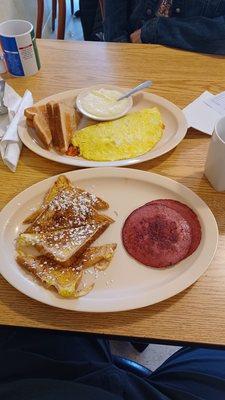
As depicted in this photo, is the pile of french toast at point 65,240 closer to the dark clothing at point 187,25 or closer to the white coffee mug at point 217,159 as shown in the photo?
the white coffee mug at point 217,159

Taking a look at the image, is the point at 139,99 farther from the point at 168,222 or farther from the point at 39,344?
the point at 39,344

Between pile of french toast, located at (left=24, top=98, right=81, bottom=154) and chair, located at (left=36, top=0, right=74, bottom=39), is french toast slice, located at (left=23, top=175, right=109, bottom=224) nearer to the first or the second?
pile of french toast, located at (left=24, top=98, right=81, bottom=154)

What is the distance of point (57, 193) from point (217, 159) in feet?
1.07

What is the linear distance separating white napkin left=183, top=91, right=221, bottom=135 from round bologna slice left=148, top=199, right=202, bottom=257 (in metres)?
0.25

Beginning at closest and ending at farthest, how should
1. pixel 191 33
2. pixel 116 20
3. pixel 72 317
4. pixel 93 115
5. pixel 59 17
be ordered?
pixel 72 317 < pixel 93 115 < pixel 191 33 < pixel 116 20 < pixel 59 17

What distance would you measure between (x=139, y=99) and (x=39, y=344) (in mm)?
661

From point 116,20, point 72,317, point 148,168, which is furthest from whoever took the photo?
point 116,20

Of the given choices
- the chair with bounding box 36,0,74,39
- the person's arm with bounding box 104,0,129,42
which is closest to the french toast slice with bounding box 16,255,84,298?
the person's arm with bounding box 104,0,129,42

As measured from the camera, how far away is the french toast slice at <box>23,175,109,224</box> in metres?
0.70

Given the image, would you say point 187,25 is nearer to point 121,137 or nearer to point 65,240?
point 121,137

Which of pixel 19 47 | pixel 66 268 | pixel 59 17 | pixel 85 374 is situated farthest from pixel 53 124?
pixel 59 17

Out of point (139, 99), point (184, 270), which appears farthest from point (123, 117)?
point (184, 270)

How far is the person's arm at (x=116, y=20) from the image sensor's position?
4.11 ft

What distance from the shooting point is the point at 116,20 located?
1287 millimetres
